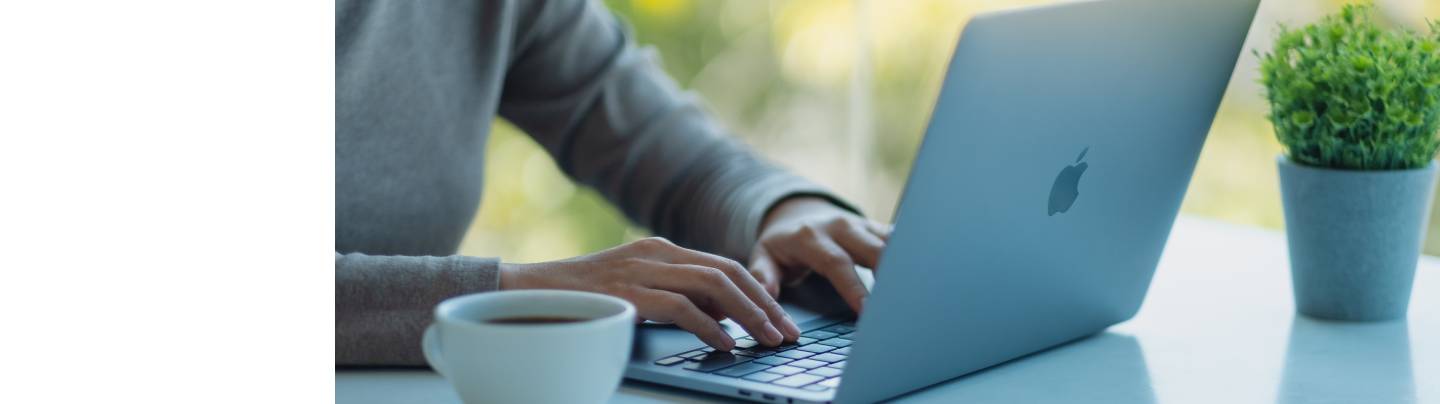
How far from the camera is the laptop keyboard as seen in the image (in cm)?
76

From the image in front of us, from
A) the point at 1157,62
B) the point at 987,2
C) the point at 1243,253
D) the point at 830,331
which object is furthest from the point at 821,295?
the point at 987,2

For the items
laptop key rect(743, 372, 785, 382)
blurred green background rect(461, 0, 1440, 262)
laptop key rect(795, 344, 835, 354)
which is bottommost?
blurred green background rect(461, 0, 1440, 262)

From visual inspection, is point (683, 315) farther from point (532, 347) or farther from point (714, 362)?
point (532, 347)

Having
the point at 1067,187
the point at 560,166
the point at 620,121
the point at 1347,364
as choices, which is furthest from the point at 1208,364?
the point at 560,166

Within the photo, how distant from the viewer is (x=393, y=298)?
2.73 feet

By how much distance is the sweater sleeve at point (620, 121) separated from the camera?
4.44 feet

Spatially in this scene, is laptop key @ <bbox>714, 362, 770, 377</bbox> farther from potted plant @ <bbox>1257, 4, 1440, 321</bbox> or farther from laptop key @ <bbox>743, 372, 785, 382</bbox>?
potted plant @ <bbox>1257, 4, 1440, 321</bbox>

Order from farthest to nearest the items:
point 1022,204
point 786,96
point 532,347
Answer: point 786,96, point 1022,204, point 532,347

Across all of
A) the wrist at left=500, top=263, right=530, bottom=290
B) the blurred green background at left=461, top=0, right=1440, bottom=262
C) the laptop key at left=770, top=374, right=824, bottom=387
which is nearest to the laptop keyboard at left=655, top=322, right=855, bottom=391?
the laptop key at left=770, top=374, right=824, bottom=387

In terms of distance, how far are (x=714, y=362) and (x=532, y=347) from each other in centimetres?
21

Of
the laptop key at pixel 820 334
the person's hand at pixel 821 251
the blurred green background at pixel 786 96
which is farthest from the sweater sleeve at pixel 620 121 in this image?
the blurred green background at pixel 786 96

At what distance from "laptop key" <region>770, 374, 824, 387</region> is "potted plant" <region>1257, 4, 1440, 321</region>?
17.7 inches
